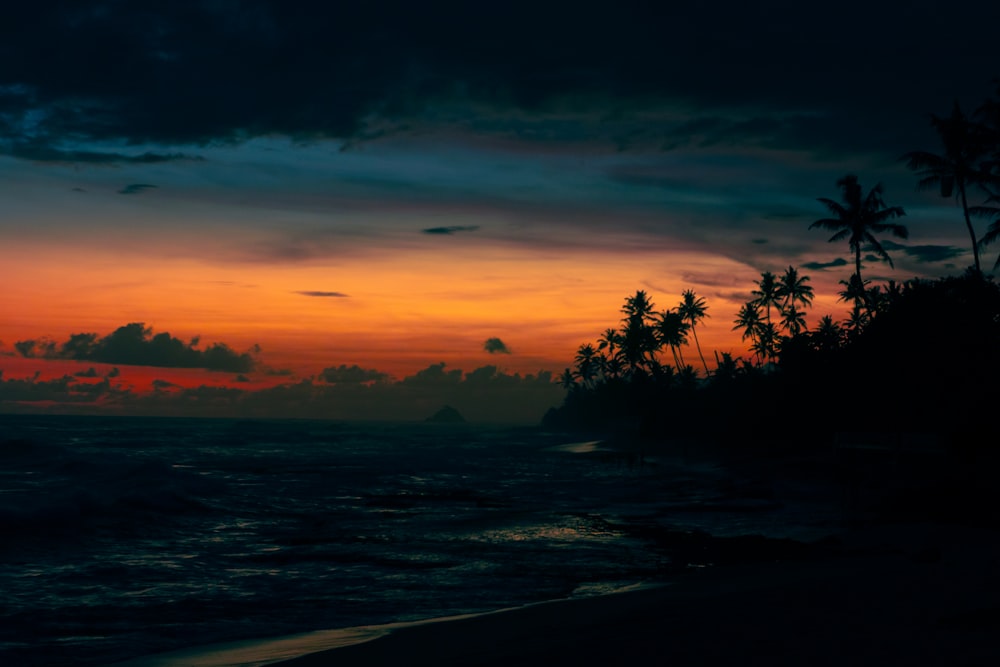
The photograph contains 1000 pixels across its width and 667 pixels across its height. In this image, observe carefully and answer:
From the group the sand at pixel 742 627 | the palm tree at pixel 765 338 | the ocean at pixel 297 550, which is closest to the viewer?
the sand at pixel 742 627

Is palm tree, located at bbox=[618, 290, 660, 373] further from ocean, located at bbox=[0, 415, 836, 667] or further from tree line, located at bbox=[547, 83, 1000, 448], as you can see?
ocean, located at bbox=[0, 415, 836, 667]

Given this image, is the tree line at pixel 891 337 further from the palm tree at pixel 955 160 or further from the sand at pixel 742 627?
the sand at pixel 742 627

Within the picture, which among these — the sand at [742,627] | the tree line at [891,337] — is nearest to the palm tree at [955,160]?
the tree line at [891,337]

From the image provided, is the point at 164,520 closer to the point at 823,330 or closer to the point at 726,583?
the point at 726,583

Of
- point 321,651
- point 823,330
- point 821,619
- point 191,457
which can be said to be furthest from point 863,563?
point 191,457

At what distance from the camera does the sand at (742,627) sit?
285 inches

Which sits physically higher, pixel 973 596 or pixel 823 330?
pixel 823 330

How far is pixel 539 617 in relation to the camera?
10492 millimetres

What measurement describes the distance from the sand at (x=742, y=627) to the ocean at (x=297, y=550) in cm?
153

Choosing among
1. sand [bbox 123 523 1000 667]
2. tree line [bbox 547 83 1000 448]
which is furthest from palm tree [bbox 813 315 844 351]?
sand [bbox 123 523 1000 667]

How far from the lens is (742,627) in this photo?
8375 millimetres

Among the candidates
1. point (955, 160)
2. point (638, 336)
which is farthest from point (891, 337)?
point (638, 336)

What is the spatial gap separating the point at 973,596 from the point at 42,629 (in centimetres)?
1252

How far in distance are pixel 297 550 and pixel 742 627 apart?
12.3 m
